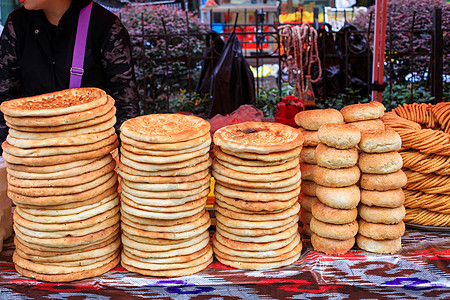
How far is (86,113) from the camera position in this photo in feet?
5.97

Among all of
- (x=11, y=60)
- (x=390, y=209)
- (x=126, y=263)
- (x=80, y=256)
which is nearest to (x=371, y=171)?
(x=390, y=209)

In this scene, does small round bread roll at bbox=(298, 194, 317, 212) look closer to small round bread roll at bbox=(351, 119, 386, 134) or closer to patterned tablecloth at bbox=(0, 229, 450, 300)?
patterned tablecloth at bbox=(0, 229, 450, 300)

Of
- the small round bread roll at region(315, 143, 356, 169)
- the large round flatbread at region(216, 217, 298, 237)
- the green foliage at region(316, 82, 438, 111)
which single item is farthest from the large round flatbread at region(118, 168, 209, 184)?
the green foliage at region(316, 82, 438, 111)

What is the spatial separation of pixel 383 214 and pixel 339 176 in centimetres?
30

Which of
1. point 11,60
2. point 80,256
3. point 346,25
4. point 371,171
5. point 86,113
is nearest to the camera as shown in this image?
point 86,113

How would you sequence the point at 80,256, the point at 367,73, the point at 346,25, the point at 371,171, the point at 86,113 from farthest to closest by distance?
the point at 367,73 → the point at 346,25 → the point at 371,171 → the point at 80,256 → the point at 86,113

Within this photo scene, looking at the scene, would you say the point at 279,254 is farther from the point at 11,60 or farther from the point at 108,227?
the point at 11,60

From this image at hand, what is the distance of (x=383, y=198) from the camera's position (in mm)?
2086

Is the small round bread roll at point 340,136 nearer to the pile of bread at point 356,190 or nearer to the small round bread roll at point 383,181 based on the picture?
the pile of bread at point 356,190

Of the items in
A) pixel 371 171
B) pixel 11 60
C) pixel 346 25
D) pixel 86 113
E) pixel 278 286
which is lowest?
pixel 278 286

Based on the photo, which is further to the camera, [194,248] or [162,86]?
[162,86]

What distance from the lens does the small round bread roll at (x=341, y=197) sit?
2.05 meters

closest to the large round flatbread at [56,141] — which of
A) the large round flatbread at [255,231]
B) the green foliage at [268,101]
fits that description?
the large round flatbread at [255,231]

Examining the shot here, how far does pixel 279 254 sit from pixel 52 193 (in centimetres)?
103
